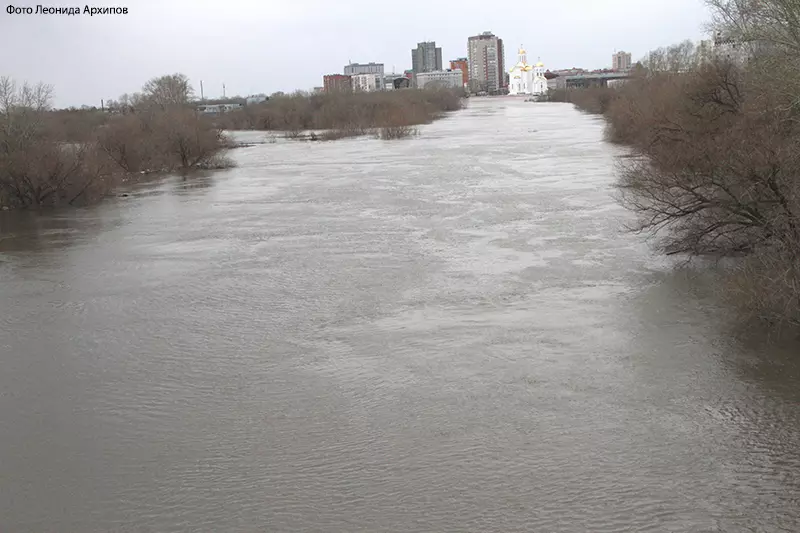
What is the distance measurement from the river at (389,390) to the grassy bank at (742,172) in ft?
2.46

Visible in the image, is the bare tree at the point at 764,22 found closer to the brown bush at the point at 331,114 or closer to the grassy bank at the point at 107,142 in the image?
the grassy bank at the point at 107,142

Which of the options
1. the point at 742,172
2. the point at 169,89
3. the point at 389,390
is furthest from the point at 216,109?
the point at 389,390

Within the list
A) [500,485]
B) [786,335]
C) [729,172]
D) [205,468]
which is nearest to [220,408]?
[205,468]

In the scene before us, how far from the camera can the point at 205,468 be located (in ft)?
24.9

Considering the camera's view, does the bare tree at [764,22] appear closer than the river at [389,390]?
No

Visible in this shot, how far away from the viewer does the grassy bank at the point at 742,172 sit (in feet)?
34.7

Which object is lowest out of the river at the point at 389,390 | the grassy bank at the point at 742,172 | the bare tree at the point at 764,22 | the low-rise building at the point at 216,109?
the river at the point at 389,390

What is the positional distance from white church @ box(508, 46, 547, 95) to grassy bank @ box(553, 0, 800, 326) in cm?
15044

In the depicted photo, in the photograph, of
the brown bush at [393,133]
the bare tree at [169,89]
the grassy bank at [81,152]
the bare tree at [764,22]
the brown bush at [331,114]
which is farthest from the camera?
the bare tree at [169,89]

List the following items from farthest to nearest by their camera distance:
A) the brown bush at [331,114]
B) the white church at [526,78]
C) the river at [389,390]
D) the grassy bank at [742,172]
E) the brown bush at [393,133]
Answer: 1. the white church at [526,78]
2. the brown bush at [331,114]
3. the brown bush at [393,133]
4. the grassy bank at [742,172]
5. the river at [389,390]

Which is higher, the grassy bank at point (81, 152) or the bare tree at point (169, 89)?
the bare tree at point (169, 89)

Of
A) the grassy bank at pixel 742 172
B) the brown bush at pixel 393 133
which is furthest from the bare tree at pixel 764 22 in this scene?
the brown bush at pixel 393 133

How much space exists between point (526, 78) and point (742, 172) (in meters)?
164

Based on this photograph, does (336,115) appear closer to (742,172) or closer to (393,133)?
(393,133)
